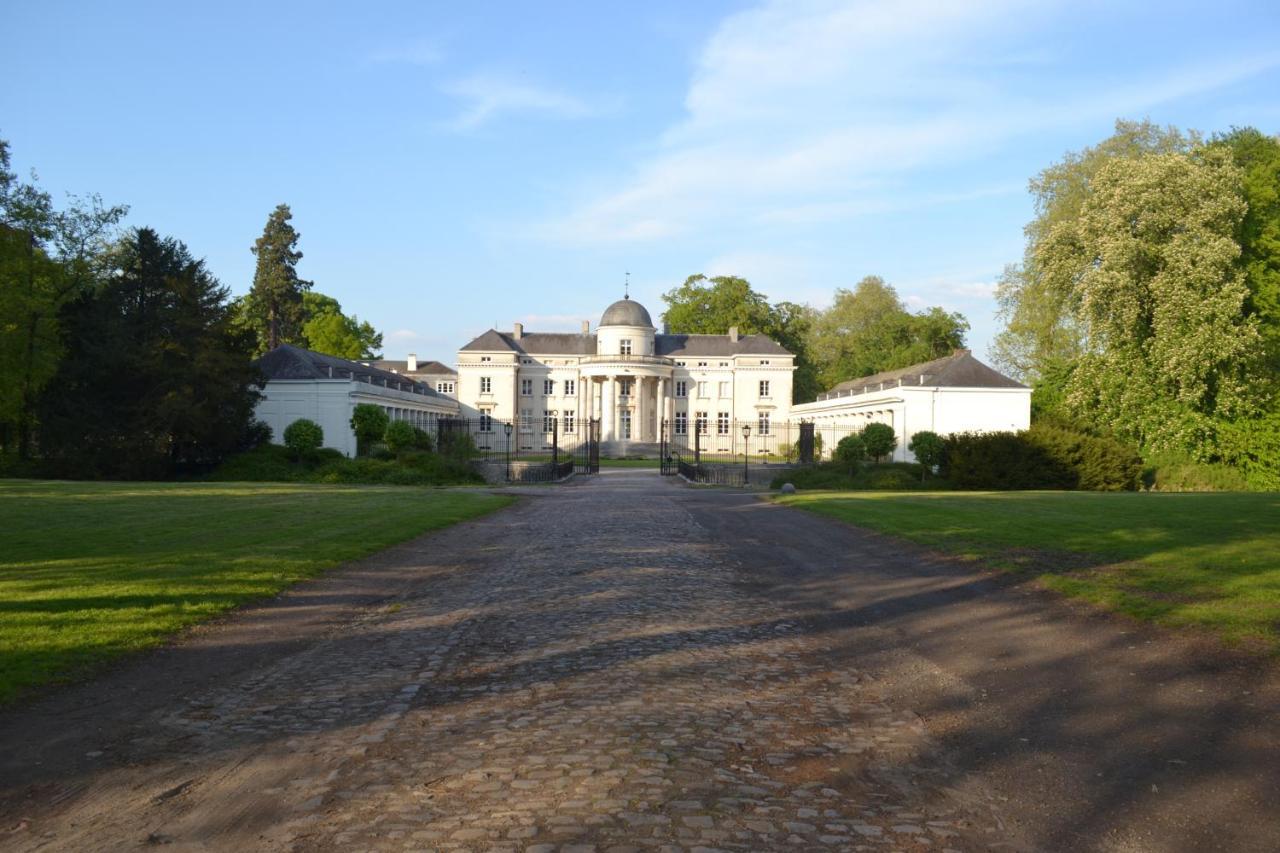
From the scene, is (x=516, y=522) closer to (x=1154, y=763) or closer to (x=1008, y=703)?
(x=1008, y=703)

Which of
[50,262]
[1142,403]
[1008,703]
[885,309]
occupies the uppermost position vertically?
[885,309]

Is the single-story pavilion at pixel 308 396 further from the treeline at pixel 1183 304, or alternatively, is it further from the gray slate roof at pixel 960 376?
the treeline at pixel 1183 304

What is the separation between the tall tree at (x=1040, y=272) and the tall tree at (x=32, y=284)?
4685 cm

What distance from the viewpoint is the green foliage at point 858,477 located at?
36.2 metres

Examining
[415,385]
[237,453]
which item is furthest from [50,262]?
[415,385]

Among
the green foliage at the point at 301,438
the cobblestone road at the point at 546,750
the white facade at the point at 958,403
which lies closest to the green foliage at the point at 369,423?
the green foliage at the point at 301,438

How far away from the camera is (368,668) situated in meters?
7.88

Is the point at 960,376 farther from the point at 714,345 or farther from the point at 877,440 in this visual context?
the point at 714,345

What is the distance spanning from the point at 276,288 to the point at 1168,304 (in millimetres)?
69517

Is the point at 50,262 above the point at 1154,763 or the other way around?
above

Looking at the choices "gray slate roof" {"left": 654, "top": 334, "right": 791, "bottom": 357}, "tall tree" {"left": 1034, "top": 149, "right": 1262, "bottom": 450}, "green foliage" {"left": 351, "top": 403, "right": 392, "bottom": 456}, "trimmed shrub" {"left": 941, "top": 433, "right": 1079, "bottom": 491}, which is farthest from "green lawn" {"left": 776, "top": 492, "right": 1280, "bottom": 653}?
"gray slate roof" {"left": 654, "top": 334, "right": 791, "bottom": 357}

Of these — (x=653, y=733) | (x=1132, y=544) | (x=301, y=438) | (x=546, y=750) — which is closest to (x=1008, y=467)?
(x=1132, y=544)

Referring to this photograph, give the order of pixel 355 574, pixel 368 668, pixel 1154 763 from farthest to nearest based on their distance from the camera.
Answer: pixel 355 574 < pixel 368 668 < pixel 1154 763

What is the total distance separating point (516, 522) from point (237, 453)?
26284 mm
